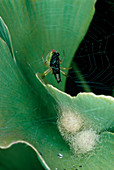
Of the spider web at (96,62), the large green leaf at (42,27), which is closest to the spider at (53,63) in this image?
the large green leaf at (42,27)

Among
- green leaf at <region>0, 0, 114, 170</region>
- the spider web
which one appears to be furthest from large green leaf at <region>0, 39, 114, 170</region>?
the spider web

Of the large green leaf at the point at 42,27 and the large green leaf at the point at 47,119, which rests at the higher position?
the large green leaf at the point at 42,27

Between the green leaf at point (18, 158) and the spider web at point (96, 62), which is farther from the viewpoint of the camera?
the spider web at point (96, 62)

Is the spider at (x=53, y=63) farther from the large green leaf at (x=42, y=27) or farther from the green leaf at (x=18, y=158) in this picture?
the green leaf at (x=18, y=158)

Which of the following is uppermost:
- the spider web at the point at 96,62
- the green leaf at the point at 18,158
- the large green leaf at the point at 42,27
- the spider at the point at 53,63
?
the large green leaf at the point at 42,27

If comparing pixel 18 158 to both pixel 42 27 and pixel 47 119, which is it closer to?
pixel 47 119

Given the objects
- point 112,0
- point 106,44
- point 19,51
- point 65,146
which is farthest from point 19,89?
point 112,0
